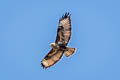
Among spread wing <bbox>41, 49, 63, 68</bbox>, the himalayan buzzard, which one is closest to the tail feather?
the himalayan buzzard

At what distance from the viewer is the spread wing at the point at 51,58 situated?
27750mm

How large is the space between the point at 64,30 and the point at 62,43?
26.4 inches

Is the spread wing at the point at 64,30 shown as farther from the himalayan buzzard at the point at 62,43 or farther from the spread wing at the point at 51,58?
the spread wing at the point at 51,58

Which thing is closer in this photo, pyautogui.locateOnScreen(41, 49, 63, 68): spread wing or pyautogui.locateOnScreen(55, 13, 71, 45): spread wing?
pyautogui.locateOnScreen(55, 13, 71, 45): spread wing

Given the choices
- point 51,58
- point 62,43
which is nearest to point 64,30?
point 62,43

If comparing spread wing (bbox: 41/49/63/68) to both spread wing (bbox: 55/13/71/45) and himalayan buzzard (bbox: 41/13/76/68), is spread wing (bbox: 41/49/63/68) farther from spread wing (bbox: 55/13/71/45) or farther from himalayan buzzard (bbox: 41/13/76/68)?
spread wing (bbox: 55/13/71/45)

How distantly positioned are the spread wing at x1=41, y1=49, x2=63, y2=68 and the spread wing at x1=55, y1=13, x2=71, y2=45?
0.70 meters

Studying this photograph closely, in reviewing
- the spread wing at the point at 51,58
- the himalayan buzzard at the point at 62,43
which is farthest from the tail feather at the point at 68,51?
the spread wing at the point at 51,58

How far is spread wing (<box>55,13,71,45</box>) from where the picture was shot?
27047 millimetres

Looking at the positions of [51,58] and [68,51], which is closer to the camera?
[68,51]

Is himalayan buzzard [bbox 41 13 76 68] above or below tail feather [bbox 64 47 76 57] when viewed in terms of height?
above

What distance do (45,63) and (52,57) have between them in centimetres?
59

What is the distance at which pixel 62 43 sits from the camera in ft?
89.0

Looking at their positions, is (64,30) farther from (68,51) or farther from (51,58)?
(51,58)
